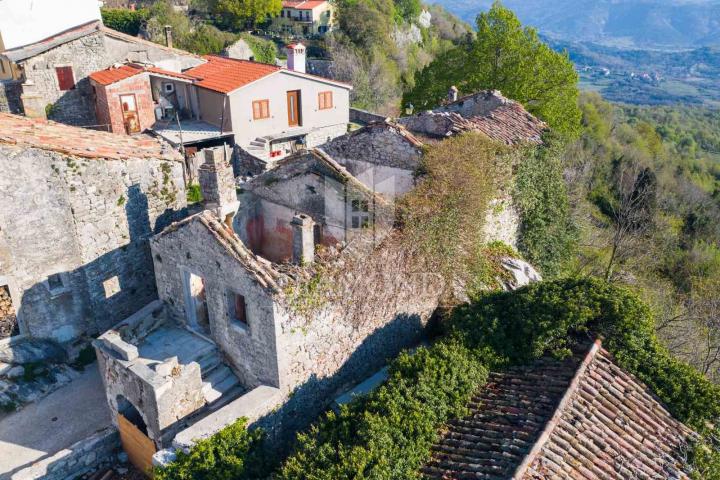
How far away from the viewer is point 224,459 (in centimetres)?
943

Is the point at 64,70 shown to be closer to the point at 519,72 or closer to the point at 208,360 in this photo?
the point at 208,360

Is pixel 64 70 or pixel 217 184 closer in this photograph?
pixel 217 184

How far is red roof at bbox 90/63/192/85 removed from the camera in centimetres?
2433

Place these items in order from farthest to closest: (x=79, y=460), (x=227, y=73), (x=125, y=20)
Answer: (x=125, y=20) < (x=227, y=73) < (x=79, y=460)

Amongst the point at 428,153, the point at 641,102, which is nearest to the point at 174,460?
the point at 428,153

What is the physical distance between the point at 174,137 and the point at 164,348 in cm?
1497

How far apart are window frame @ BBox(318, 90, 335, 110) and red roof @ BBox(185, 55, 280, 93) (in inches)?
129

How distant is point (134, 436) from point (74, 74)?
21.2 metres

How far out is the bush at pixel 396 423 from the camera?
8.34m

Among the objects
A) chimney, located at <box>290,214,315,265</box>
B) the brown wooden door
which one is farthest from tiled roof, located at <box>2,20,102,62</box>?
chimney, located at <box>290,214,315,265</box>

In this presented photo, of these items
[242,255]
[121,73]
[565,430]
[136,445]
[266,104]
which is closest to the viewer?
[565,430]

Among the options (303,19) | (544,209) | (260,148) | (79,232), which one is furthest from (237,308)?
(303,19)

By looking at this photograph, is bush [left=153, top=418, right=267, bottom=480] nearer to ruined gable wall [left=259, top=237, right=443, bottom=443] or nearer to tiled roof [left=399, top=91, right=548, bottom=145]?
ruined gable wall [left=259, top=237, right=443, bottom=443]

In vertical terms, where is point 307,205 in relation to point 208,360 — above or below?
above
